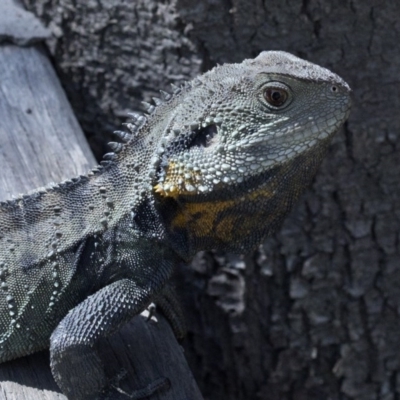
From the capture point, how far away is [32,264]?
3.10 m

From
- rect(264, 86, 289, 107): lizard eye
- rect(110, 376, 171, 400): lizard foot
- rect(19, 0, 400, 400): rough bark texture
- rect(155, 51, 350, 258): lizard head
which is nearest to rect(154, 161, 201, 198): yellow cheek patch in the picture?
rect(155, 51, 350, 258): lizard head

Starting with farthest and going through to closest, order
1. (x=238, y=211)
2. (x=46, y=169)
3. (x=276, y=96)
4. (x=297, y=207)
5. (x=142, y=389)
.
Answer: (x=297, y=207) → (x=46, y=169) → (x=142, y=389) → (x=238, y=211) → (x=276, y=96)

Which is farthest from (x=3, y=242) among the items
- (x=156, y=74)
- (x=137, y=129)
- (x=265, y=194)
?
(x=156, y=74)

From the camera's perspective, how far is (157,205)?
2965 millimetres

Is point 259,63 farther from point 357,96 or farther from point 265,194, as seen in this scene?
point 357,96

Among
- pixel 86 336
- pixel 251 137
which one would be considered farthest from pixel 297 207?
pixel 86 336

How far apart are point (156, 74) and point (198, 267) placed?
124cm

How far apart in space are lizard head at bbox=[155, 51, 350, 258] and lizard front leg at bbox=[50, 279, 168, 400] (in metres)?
0.44

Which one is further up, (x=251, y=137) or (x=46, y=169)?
(x=46, y=169)

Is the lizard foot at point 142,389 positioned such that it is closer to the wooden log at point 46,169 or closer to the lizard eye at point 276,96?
the wooden log at point 46,169

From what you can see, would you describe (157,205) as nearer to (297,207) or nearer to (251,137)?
(251,137)

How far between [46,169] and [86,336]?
132 centimetres

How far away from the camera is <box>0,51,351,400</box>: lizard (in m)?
2.80

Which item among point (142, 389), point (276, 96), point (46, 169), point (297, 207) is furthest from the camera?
point (297, 207)
